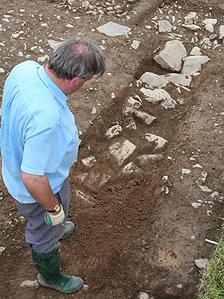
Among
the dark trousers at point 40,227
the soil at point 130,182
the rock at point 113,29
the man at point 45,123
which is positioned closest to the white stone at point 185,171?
the soil at point 130,182

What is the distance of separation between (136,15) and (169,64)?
116 centimetres

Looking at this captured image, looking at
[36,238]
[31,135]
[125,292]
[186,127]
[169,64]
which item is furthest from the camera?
[169,64]

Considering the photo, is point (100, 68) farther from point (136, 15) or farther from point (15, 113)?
point (136, 15)

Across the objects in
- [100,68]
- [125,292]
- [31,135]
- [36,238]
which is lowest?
[125,292]

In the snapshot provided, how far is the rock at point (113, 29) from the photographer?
6445mm

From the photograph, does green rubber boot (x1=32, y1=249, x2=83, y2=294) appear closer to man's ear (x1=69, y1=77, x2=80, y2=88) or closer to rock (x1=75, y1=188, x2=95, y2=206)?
rock (x1=75, y1=188, x2=95, y2=206)

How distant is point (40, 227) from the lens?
331cm

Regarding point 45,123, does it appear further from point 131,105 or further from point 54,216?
point 131,105

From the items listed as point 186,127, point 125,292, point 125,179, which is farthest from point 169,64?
point 125,292

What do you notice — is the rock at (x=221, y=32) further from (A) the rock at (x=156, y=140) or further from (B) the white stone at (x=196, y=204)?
(B) the white stone at (x=196, y=204)

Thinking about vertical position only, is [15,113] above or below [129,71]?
above

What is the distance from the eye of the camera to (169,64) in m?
6.10

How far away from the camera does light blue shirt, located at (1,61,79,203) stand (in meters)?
2.70

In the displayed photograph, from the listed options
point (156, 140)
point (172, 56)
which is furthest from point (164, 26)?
point (156, 140)
